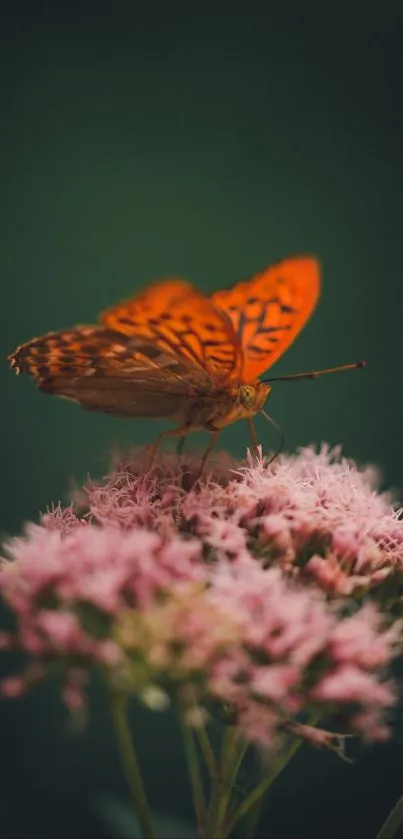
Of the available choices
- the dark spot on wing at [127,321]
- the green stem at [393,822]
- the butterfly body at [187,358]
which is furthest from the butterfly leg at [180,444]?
the green stem at [393,822]

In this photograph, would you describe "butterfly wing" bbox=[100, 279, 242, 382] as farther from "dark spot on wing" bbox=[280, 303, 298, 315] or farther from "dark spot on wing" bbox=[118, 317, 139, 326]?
"dark spot on wing" bbox=[280, 303, 298, 315]

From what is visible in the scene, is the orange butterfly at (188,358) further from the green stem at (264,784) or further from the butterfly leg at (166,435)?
the green stem at (264,784)

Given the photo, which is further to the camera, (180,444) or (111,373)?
(180,444)

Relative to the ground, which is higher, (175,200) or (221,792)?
(175,200)

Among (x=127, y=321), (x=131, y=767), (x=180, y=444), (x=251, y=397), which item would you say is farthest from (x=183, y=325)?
(x=131, y=767)

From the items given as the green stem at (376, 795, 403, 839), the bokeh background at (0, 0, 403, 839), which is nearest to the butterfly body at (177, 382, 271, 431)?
the green stem at (376, 795, 403, 839)

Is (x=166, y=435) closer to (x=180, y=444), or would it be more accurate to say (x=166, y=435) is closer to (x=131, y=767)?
(x=180, y=444)

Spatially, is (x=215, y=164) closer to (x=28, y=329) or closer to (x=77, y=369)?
(x=28, y=329)

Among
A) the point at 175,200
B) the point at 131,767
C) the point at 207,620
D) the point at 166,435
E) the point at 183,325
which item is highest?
the point at 175,200

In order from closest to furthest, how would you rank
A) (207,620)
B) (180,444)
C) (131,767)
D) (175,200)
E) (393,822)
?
(207,620) < (131,767) < (393,822) < (180,444) < (175,200)
